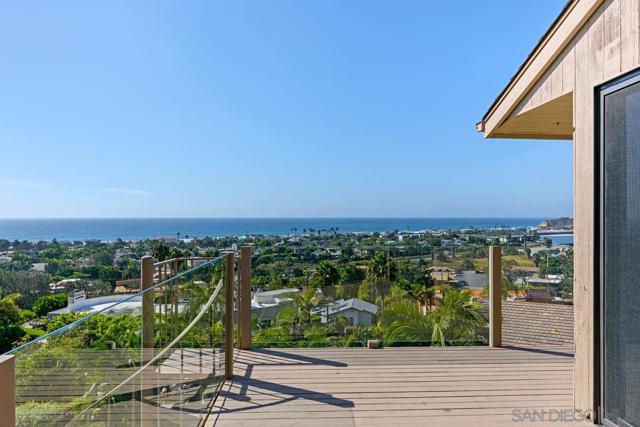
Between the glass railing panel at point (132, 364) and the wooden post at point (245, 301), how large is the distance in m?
1.17

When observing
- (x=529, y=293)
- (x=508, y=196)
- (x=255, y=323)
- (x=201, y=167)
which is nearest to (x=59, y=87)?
(x=201, y=167)

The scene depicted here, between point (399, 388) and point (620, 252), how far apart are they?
69.5 inches

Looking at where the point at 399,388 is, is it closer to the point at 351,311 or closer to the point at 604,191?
the point at 351,311

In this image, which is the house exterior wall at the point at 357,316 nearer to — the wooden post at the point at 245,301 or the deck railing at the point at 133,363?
the wooden post at the point at 245,301

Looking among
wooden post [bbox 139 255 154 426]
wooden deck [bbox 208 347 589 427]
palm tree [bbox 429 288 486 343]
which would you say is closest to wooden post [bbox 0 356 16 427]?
wooden post [bbox 139 255 154 426]

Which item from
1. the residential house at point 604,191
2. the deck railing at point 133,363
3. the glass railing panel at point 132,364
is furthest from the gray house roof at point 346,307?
the residential house at point 604,191

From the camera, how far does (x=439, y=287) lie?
4.34 meters

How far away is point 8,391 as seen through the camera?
817 mm

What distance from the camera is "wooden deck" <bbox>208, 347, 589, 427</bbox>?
8.27 ft

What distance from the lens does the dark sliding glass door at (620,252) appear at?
6.77 ft

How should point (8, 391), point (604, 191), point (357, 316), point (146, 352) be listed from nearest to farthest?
point (8, 391) → point (146, 352) → point (604, 191) → point (357, 316)

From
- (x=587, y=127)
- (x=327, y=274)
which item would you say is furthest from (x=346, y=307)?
(x=587, y=127)

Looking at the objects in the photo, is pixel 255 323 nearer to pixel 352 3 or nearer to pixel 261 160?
pixel 352 3

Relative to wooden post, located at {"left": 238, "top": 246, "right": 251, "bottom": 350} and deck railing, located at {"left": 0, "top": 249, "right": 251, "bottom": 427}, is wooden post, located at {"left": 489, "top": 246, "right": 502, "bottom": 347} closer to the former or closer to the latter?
wooden post, located at {"left": 238, "top": 246, "right": 251, "bottom": 350}
